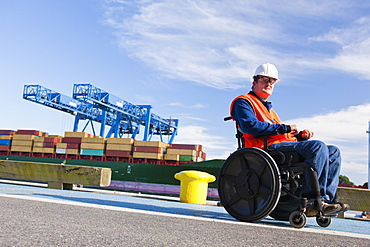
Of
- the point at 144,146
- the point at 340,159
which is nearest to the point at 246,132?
the point at 340,159

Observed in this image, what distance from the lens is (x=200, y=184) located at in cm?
585

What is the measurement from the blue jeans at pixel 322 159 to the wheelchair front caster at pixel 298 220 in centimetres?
26

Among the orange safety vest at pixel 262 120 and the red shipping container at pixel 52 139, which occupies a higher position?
the red shipping container at pixel 52 139

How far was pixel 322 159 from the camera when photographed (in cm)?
267

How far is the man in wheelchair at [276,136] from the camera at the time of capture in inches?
105

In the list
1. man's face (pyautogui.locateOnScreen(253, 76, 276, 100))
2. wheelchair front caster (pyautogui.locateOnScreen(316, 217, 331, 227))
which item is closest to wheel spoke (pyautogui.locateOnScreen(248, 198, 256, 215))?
wheelchair front caster (pyautogui.locateOnScreen(316, 217, 331, 227))

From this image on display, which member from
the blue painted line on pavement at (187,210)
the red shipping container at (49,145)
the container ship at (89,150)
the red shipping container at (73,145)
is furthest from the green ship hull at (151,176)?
the blue painted line on pavement at (187,210)

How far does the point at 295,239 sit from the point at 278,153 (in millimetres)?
937

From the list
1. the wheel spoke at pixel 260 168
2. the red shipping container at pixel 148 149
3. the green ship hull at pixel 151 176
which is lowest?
the green ship hull at pixel 151 176

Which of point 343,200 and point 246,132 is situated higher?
point 246,132

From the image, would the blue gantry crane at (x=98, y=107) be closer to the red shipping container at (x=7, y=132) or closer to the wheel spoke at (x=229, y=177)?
the red shipping container at (x=7, y=132)

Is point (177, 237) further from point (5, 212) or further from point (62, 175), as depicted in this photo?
point (62, 175)

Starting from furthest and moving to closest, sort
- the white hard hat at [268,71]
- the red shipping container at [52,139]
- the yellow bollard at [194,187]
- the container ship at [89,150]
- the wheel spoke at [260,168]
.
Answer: the red shipping container at [52,139]
the container ship at [89,150]
the yellow bollard at [194,187]
the white hard hat at [268,71]
the wheel spoke at [260,168]

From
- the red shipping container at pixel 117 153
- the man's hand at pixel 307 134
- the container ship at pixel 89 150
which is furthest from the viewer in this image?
the red shipping container at pixel 117 153
